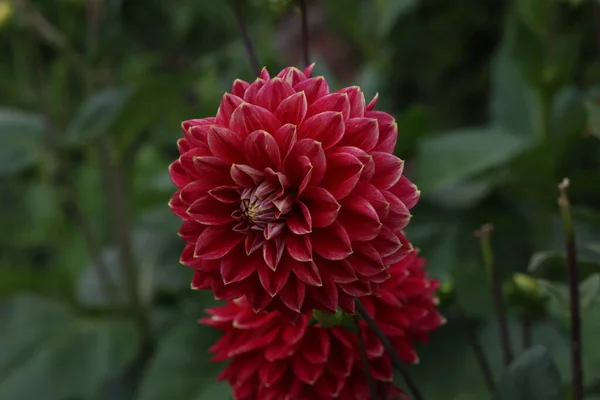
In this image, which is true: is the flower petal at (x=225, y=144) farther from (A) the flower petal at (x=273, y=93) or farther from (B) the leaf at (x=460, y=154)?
(B) the leaf at (x=460, y=154)

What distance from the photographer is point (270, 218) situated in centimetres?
35

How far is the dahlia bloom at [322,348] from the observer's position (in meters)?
0.42

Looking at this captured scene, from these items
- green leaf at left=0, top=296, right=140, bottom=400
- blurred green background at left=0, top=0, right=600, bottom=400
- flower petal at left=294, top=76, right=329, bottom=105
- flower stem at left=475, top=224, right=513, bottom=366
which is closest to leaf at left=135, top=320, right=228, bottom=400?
blurred green background at left=0, top=0, right=600, bottom=400

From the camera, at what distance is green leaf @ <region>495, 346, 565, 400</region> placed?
43cm

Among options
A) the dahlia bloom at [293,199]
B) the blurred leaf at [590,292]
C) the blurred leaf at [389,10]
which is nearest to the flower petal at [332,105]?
the dahlia bloom at [293,199]

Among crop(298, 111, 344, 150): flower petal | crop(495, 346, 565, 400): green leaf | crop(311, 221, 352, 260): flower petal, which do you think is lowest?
crop(495, 346, 565, 400): green leaf

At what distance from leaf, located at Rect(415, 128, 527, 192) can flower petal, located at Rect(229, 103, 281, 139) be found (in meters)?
0.47

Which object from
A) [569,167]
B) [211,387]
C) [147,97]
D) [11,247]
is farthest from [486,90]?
[11,247]

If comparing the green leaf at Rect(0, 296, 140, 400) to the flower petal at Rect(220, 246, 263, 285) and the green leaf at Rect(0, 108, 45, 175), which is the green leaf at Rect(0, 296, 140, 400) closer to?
the green leaf at Rect(0, 108, 45, 175)

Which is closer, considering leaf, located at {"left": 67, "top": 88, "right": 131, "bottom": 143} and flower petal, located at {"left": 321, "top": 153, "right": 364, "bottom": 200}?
flower petal, located at {"left": 321, "top": 153, "right": 364, "bottom": 200}

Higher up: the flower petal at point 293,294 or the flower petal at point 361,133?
the flower petal at point 361,133

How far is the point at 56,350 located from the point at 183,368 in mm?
224

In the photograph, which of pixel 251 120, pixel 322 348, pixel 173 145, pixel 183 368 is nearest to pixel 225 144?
pixel 251 120

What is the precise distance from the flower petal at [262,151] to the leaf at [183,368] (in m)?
0.47
